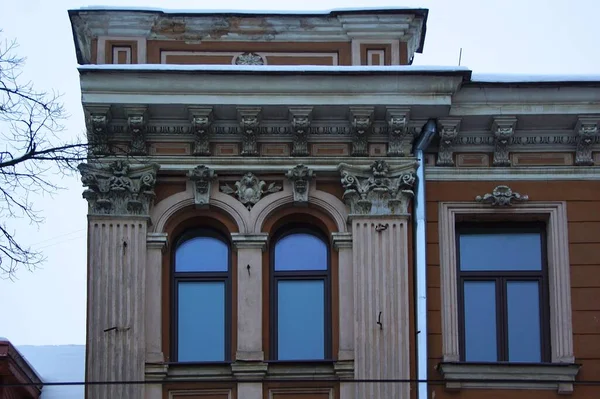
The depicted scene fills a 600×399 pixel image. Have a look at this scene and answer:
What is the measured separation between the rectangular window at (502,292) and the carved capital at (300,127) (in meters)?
2.32

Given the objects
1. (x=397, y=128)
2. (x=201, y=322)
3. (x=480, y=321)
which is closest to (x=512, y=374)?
(x=480, y=321)

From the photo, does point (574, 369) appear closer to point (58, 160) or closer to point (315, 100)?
point (315, 100)

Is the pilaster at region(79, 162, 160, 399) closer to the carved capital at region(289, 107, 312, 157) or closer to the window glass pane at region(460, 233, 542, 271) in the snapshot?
the carved capital at region(289, 107, 312, 157)

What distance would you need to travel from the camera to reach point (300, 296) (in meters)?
22.2

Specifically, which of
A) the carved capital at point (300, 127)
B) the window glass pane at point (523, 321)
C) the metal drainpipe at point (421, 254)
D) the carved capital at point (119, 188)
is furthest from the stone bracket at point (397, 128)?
the carved capital at point (119, 188)

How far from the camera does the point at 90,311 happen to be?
2153 cm

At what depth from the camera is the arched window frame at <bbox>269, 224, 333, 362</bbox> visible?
864 inches

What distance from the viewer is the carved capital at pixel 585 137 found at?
22.6 meters

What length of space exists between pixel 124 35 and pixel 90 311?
154 inches

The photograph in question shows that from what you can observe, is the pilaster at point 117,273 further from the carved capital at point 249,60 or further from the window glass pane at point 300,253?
the carved capital at point 249,60

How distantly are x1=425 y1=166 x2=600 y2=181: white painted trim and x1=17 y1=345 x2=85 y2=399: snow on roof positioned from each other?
6.02 m

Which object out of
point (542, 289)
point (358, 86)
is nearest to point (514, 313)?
point (542, 289)

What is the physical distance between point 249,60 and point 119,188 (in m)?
2.60

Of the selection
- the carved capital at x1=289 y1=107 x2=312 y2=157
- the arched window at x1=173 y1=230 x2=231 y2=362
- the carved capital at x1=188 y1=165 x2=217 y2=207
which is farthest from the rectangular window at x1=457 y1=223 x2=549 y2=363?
the carved capital at x1=188 y1=165 x2=217 y2=207
